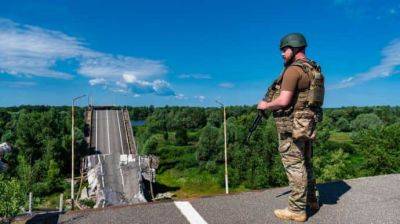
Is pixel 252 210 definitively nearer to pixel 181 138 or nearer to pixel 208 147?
pixel 208 147

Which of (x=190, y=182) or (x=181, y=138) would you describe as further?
(x=181, y=138)

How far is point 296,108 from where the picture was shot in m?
7.13

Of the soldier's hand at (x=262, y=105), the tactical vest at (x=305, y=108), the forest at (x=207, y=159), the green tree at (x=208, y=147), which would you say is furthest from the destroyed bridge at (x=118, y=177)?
the green tree at (x=208, y=147)

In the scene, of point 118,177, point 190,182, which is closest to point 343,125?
point 190,182

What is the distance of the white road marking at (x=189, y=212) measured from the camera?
7.54m

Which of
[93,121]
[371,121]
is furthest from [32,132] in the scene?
[371,121]

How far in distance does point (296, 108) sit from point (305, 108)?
0.14 meters

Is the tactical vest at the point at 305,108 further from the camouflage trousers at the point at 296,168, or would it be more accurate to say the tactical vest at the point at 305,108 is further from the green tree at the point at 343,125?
the green tree at the point at 343,125

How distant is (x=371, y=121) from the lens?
117312 mm

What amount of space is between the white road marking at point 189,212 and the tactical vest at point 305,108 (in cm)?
215

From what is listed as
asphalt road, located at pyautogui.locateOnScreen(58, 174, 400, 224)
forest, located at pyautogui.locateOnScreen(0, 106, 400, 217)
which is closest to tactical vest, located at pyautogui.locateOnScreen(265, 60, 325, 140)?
asphalt road, located at pyautogui.locateOnScreen(58, 174, 400, 224)

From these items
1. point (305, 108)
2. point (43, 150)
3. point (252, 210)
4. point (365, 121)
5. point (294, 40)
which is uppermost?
point (294, 40)

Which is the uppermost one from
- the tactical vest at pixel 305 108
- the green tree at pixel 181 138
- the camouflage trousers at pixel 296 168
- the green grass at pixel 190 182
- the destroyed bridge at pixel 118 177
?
the tactical vest at pixel 305 108

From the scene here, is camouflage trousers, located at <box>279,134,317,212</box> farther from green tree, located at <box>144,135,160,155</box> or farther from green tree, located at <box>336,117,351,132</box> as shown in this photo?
green tree, located at <box>336,117,351,132</box>
